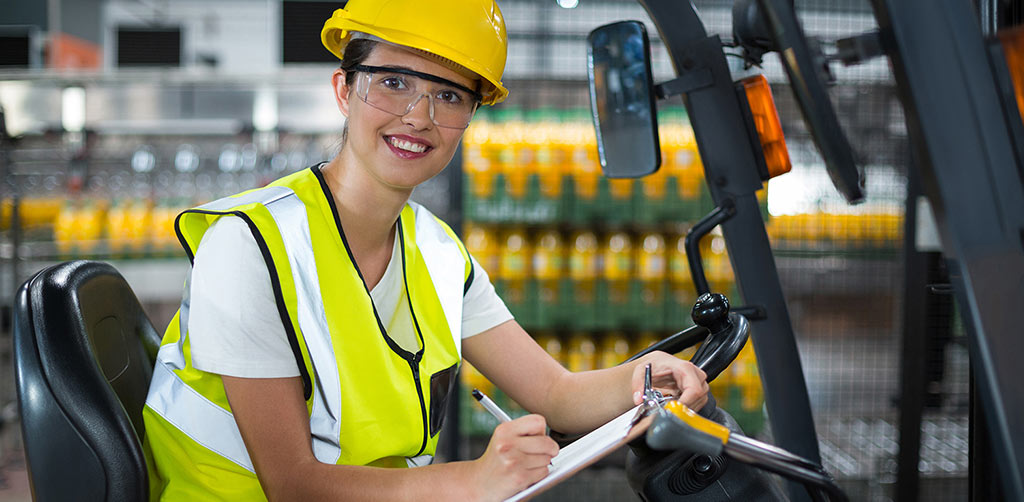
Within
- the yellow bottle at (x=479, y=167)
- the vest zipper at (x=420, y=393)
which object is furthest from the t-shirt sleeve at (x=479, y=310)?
the yellow bottle at (x=479, y=167)

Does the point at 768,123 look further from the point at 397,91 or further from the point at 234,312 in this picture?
the point at 234,312

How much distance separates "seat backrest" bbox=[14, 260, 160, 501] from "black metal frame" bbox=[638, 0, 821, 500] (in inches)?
50.0

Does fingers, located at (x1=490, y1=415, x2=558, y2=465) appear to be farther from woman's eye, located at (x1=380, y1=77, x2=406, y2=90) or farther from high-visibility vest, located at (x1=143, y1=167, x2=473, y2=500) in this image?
woman's eye, located at (x1=380, y1=77, x2=406, y2=90)

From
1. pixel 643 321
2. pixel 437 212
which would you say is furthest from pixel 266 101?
pixel 643 321

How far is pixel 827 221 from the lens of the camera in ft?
15.3

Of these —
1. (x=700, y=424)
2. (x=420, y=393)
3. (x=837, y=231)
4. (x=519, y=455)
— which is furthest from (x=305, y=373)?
(x=837, y=231)

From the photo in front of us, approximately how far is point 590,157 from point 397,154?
2806 millimetres

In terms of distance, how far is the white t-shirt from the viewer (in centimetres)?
134

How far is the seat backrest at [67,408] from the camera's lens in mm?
1330

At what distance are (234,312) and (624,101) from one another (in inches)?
32.6

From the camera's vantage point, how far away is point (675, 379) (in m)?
1.48

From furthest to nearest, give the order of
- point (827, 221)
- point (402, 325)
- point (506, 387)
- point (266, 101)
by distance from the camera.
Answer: point (266, 101)
point (827, 221)
point (506, 387)
point (402, 325)

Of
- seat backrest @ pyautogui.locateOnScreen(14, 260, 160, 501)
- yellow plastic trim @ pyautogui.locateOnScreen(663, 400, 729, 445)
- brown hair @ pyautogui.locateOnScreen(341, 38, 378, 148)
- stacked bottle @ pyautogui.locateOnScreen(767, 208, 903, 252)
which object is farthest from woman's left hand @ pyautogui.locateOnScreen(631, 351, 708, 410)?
stacked bottle @ pyautogui.locateOnScreen(767, 208, 903, 252)

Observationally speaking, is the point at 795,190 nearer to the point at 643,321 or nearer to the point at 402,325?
the point at 643,321
